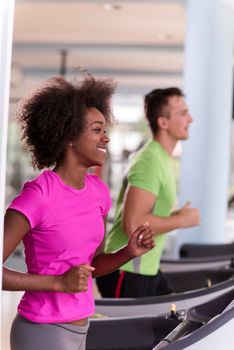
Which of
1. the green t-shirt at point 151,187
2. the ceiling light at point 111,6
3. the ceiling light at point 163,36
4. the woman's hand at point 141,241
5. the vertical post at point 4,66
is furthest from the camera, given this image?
the ceiling light at point 163,36

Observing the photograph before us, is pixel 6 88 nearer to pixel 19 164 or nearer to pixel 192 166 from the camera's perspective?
pixel 192 166

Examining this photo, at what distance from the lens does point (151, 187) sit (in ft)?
11.7

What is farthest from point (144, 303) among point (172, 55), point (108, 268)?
point (172, 55)

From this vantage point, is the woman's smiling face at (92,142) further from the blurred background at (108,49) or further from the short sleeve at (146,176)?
the blurred background at (108,49)

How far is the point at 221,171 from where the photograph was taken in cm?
638

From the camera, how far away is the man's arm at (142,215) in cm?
346

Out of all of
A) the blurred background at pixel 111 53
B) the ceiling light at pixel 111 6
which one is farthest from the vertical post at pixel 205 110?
the ceiling light at pixel 111 6

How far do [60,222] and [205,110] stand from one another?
13.4 feet

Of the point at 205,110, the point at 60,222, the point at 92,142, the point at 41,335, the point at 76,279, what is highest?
the point at 205,110

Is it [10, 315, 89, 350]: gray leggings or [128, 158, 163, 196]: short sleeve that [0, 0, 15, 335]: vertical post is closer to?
[10, 315, 89, 350]: gray leggings

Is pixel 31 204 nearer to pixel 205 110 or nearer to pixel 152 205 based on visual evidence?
pixel 152 205

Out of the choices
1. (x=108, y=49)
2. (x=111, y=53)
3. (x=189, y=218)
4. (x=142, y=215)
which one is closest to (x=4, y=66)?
(x=142, y=215)

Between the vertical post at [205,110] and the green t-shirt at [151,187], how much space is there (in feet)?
7.98

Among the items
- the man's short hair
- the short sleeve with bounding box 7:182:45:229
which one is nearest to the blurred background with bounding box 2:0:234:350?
the man's short hair
